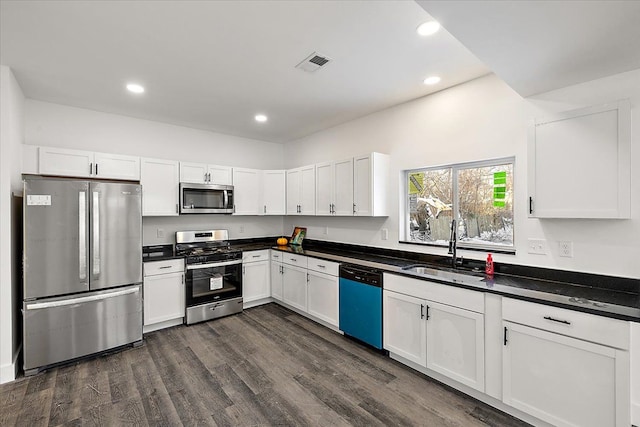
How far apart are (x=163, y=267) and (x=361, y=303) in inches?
98.4

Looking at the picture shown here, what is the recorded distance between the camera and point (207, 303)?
3.96 metres

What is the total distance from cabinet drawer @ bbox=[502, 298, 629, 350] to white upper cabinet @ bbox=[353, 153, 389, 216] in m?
1.73

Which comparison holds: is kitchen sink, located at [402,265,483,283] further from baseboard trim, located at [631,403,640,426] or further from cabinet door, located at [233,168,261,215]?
cabinet door, located at [233,168,261,215]

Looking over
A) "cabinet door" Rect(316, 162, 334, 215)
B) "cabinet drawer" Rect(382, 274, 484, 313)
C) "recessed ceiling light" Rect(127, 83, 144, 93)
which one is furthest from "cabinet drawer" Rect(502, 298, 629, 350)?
"recessed ceiling light" Rect(127, 83, 144, 93)

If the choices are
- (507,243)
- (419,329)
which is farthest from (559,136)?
(419,329)

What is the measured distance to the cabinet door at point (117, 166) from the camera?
3438 millimetres

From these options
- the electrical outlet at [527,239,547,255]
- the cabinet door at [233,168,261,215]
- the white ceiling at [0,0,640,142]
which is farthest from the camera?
the cabinet door at [233,168,261,215]

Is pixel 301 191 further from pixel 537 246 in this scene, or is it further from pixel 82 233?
pixel 537 246

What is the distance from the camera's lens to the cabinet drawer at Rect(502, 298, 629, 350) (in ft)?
5.46

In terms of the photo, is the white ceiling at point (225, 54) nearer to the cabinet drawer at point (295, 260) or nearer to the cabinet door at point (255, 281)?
the cabinet drawer at point (295, 260)

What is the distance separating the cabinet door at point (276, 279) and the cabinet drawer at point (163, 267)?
1.34 m

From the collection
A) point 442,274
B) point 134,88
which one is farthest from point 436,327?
point 134,88

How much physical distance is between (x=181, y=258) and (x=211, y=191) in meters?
1.05

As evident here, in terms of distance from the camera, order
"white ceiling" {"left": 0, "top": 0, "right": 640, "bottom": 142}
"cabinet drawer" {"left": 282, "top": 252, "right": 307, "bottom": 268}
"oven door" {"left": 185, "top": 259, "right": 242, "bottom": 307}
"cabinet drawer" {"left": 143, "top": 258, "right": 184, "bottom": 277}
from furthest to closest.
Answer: "cabinet drawer" {"left": 282, "top": 252, "right": 307, "bottom": 268}, "oven door" {"left": 185, "top": 259, "right": 242, "bottom": 307}, "cabinet drawer" {"left": 143, "top": 258, "right": 184, "bottom": 277}, "white ceiling" {"left": 0, "top": 0, "right": 640, "bottom": 142}
